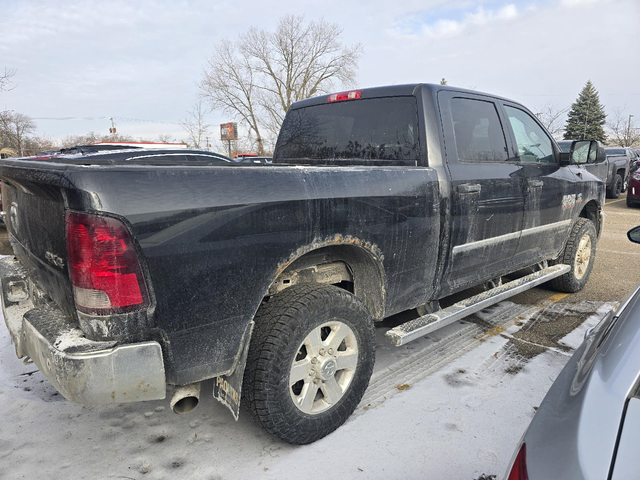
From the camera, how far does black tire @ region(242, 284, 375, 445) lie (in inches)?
83.4

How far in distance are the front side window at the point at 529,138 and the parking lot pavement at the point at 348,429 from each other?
164 cm

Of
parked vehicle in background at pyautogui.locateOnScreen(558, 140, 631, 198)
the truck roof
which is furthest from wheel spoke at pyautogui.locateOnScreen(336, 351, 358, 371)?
parked vehicle in background at pyautogui.locateOnScreen(558, 140, 631, 198)

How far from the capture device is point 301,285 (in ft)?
7.80

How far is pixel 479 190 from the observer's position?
313 cm

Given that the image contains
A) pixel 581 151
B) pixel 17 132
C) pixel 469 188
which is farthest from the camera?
pixel 17 132

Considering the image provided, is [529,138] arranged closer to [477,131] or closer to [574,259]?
[477,131]

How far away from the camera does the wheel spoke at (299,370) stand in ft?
7.29

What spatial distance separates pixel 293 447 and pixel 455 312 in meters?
1.44

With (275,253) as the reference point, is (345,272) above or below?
below

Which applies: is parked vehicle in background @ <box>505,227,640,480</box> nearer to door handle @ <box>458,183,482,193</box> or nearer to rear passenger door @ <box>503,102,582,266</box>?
door handle @ <box>458,183,482,193</box>

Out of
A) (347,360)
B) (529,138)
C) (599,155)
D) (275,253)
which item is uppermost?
(529,138)

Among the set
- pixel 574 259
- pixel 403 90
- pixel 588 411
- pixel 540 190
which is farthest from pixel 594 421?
pixel 574 259

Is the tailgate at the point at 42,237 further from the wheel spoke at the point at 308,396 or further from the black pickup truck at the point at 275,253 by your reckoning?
the wheel spoke at the point at 308,396

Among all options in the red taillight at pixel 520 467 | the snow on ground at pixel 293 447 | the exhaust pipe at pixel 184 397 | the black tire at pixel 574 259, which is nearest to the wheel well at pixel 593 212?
the black tire at pixel 574 259
